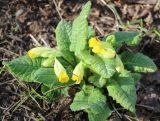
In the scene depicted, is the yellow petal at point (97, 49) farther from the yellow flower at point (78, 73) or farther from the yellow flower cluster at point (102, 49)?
the yellow flower at point (78, 73)

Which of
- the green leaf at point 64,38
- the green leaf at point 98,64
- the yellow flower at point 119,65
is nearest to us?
the green leaf at point 98,64

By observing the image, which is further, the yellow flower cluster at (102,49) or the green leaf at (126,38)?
the green leaf at (126,38)

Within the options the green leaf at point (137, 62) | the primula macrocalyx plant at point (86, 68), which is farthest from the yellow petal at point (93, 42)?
the green leaf at point (137, 62)

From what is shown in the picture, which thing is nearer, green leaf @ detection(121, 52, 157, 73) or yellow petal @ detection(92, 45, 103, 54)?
yellow petal @ detection(92, 45, 103, 54)

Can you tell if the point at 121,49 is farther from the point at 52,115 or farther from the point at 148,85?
the point at 52,115

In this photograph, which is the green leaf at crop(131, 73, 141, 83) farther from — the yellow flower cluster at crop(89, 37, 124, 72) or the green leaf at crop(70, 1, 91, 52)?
the green leaf at crop(70, 1, 91, 52)

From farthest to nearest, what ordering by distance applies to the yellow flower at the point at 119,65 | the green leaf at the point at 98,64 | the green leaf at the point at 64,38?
the green leaf at the point at 64,38
the yellow flower at the point at 119,65
the green leaf at the point at 98,64

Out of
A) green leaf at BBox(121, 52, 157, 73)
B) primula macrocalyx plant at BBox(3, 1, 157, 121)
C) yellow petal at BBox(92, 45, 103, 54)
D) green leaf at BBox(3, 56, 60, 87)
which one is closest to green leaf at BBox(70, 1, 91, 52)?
primula macrocalyx plant at BBox(3, 1, 157, 121)
